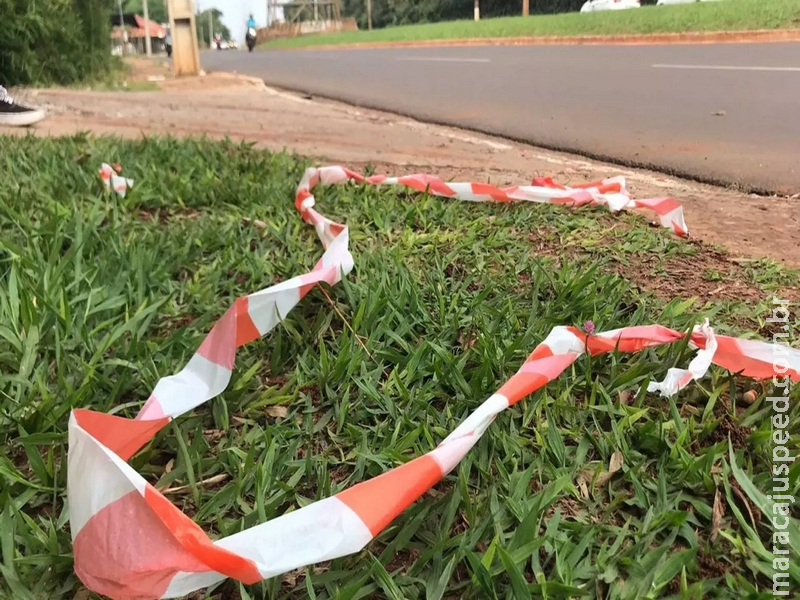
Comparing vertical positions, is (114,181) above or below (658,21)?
below

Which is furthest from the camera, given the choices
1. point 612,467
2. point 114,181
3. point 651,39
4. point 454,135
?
point 651,39

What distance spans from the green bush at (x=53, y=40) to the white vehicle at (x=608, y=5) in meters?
5.38

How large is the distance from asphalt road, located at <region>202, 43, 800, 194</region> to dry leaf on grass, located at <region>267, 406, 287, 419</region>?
8.26ft

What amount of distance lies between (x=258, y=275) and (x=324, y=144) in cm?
236

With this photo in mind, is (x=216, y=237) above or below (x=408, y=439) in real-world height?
above

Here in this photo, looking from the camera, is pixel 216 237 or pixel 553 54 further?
pixel 553 54

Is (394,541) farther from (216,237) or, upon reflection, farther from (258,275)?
(216,237)

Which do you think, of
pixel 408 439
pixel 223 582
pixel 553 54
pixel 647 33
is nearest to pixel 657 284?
pixel 408 439

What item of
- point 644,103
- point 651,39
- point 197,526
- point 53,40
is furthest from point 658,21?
point 197,526

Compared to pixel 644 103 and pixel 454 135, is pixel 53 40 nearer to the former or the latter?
pixel 454 135

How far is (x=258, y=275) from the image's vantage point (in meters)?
1.96

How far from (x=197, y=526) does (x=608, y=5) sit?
6.74 meters

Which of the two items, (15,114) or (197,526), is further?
(15,114)

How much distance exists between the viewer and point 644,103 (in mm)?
4805
